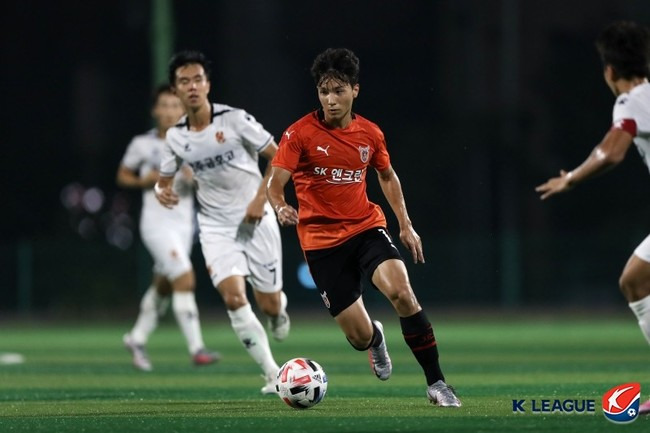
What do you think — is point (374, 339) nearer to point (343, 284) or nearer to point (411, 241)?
point (343, 284)

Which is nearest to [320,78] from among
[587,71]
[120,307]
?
[120,307]

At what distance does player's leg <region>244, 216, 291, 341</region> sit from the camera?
38.1 ft

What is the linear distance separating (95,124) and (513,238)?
2614cm

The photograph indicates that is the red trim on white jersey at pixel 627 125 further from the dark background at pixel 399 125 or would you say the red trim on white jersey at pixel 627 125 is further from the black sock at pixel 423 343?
the dark background at pixel 399 125

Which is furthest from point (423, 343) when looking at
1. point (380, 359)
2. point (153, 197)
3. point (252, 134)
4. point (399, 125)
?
point (399, 125)

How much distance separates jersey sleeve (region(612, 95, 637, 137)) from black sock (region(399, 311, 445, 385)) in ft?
6.48

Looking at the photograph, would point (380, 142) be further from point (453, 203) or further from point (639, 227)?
point (453, 203)

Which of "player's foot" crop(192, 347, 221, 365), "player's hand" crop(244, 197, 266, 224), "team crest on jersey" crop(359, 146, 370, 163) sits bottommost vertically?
"player's foot" crop(192, 347, 221, 365)

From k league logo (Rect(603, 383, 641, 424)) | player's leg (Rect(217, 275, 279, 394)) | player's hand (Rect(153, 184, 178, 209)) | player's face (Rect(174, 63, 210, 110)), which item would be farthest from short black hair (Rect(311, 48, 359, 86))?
k league logo (Rect(603, 383, 641, 424))

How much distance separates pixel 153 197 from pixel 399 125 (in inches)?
1069

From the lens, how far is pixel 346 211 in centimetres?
975

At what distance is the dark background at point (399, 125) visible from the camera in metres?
33.0

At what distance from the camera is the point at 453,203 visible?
130 ft

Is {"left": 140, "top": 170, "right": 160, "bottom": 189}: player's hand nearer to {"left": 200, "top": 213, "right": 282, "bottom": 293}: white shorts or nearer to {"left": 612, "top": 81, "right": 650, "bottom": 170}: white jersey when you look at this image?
{"left": 200, "top": 213, "right": 282, "bottom": 293}: white shorts
